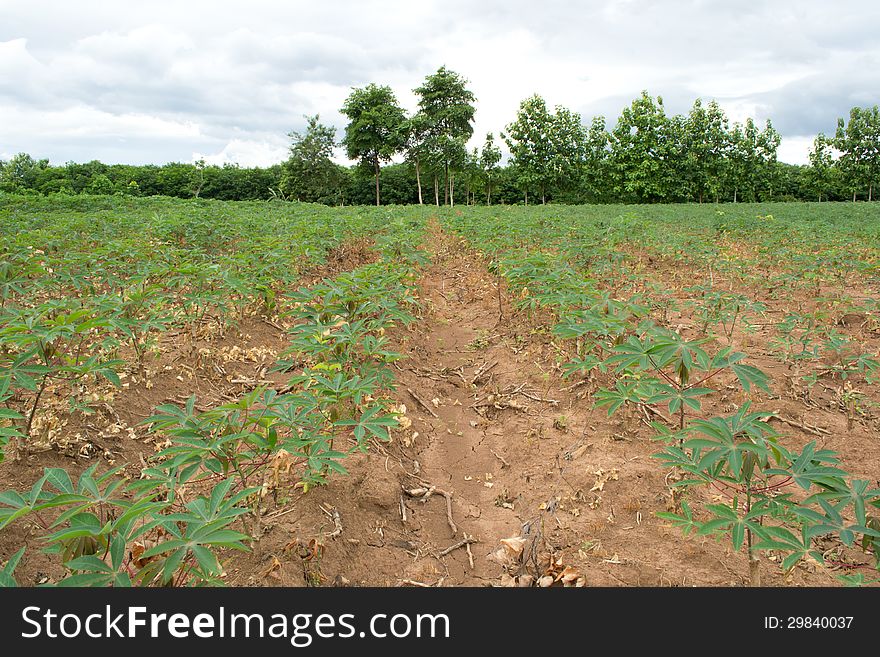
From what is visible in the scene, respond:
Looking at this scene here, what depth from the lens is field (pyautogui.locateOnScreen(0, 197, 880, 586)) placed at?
1444 millimetres

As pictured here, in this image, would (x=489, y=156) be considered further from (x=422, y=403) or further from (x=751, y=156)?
(x=422, y=403)

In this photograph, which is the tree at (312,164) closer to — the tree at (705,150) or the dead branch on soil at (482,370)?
the tree at (705,150)

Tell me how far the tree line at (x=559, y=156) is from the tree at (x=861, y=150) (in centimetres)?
7

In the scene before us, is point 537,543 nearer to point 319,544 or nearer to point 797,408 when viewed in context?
point 319,544

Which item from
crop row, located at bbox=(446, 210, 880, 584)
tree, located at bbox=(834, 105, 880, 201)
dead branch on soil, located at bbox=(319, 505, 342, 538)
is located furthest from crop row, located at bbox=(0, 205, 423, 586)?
tree, located at bbox=(834, 105, 880, 201)

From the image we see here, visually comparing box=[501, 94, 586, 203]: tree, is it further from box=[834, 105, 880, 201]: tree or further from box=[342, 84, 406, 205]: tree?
box=[834, 105, 880, 201]: tree

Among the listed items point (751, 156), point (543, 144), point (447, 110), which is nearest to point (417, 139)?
point (447, 110)

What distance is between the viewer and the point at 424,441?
286cm

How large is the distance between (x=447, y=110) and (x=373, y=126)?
519 cm

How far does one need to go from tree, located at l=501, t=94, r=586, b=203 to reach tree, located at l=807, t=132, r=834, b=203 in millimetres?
18072
